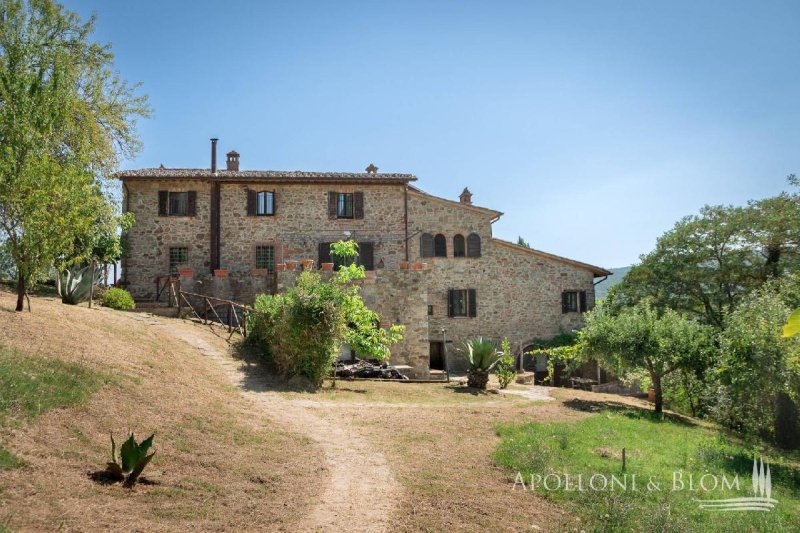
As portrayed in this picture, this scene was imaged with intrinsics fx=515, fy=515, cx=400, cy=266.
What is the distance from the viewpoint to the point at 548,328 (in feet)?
84.4

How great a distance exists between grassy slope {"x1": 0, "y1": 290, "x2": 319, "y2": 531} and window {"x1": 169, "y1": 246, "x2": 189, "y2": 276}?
12522mm

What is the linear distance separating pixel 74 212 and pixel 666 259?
79.4 ft

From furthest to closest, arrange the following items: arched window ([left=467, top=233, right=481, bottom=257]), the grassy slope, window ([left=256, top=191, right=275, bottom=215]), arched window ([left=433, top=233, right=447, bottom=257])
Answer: arched window ([left=467, top=233, right=481, bottom=257]), arched window ([left=433, top=233, right=447, bottom=257]), window ([left=256, top=191, right=275, bottom=215]), the grassy slope

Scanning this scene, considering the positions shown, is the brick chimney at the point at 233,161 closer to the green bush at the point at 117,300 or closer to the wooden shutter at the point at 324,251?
the wooden shutter at the point at 324,251

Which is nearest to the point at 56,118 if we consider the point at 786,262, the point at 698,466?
the point at 698,466

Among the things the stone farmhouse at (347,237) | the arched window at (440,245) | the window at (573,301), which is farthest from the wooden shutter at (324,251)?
the window at (573,301)

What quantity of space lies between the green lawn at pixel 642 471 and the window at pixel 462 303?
1306cm

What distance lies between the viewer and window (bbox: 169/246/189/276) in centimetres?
2338

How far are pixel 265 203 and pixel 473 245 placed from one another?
10319 millimetres

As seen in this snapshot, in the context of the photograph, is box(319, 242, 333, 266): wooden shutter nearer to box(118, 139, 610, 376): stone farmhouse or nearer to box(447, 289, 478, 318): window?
box(118, 139, 610, 376): stone farmhouse

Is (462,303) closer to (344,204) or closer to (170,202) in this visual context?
(344,204)

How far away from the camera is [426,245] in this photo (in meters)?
25.5

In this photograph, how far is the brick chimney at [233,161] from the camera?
25766mm

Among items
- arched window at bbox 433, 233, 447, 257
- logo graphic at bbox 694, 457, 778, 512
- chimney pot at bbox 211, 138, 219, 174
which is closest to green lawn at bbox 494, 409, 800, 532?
logo graphic at bbox 694, 457, 778, 512
